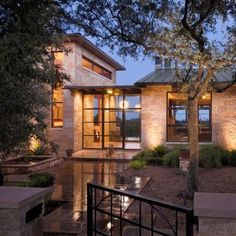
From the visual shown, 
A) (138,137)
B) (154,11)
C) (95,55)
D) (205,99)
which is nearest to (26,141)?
(154,11)

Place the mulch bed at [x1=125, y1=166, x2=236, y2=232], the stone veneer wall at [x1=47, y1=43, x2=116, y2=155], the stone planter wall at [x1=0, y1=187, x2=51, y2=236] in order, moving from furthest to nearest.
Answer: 1. the stone veneer wall at [x1=47, y1=43, x2=116, y2=155]
2. the mulch bed at [x1=125, y1=166, x2=236, y2=232]
3. the stone planter wall at [x1=0, y1=187, x2=51, y2=236]

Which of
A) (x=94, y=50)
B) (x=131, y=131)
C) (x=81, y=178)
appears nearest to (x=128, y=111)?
(x=131, y=131)

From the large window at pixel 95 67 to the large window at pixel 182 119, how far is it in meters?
6.17

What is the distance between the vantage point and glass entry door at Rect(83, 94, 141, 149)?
997 inches

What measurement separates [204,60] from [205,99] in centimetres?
1237

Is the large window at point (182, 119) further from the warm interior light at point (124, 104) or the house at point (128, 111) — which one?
the warm interior light at point (124, 104)

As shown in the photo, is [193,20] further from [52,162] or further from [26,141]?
[52,162]

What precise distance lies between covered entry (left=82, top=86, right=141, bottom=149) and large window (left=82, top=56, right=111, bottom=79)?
6.96 ft

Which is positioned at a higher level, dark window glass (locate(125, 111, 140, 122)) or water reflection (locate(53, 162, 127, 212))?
dark window glass (locate(125, 111, 140, 122))

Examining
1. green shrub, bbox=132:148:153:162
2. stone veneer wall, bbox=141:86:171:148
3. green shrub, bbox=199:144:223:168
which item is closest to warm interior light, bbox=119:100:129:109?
stone veneer wall, bbox=141:86:171:148

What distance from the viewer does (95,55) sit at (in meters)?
27.9

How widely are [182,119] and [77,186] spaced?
10802 millimetres

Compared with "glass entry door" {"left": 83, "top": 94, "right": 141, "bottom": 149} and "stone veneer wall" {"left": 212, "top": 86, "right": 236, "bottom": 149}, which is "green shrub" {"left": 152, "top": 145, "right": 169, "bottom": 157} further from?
"glass entry door" {"left": 83, "top": 94, "right": 141, "bottom": 149}

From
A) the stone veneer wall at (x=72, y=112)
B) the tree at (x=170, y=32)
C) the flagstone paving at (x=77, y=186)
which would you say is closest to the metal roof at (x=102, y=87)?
the stone veneer wall at (x=72, y=112)
